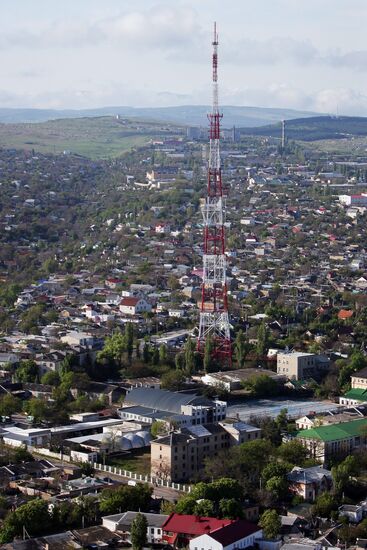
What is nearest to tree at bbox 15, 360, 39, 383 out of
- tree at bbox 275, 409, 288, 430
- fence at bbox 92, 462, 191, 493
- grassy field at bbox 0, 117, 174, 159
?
tree at bbox 275, 409, 288, 430

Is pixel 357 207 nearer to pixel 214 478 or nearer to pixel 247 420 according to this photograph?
pixel 247 420

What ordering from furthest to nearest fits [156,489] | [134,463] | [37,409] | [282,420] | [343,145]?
[343,145] < [37,409] < [282,420] < [134,463] < [156,489]

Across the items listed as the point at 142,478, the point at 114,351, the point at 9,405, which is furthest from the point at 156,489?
the point at 114,351

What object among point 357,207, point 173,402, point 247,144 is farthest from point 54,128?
point 173,402

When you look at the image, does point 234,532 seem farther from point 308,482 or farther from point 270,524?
point 308,482

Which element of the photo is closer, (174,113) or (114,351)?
(114,351)

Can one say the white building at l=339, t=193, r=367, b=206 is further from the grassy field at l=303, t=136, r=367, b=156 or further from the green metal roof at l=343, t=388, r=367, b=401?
the green metal roof at l=343, t=388, r=367, b=401
